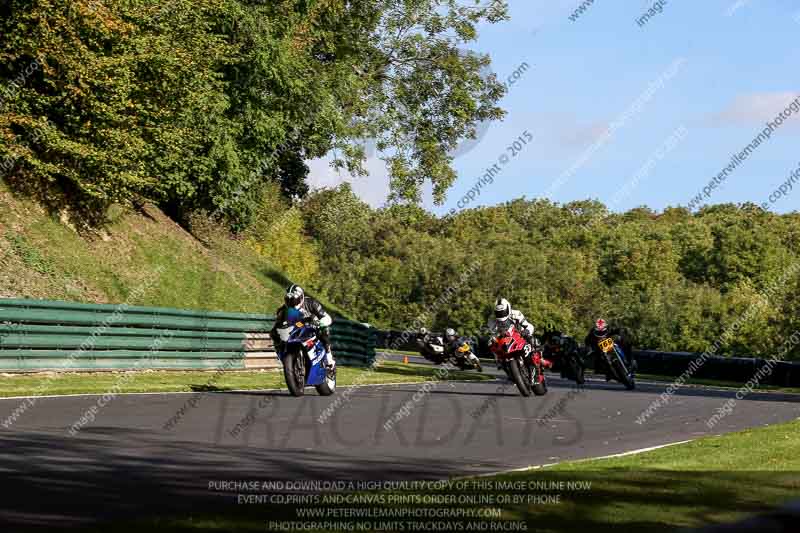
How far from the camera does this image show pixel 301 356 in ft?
63.2

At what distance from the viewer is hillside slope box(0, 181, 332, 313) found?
2791 centimetres

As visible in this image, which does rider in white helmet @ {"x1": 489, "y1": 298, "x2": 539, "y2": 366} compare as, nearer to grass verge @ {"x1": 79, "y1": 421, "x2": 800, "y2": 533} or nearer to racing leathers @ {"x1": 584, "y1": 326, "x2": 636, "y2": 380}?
racing leathers @ {"x1": 584, "y1": 326, "x2": 636, "y2": 380}

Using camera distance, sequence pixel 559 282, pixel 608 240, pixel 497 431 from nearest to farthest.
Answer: pixel 497 431 < pixel 559 282 < pixel 608 240

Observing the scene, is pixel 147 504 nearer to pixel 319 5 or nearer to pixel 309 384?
Result: pixel 309 384

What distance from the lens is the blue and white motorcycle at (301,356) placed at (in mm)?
18516

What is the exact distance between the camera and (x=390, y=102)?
45.1 m

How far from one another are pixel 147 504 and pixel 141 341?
1721 cm

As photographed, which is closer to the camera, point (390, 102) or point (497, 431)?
point (497, 431)

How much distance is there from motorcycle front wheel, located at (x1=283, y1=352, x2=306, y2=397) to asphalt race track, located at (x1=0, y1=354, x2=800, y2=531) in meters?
0.24

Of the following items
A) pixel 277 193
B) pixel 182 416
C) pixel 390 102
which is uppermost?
pixel 390 102

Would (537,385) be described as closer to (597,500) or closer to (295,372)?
(295,372)

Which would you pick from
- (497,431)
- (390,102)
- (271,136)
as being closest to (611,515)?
(497,431)

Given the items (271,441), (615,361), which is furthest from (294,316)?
(615,361)

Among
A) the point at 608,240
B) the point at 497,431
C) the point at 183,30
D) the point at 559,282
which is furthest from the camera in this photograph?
the point at 608,240
